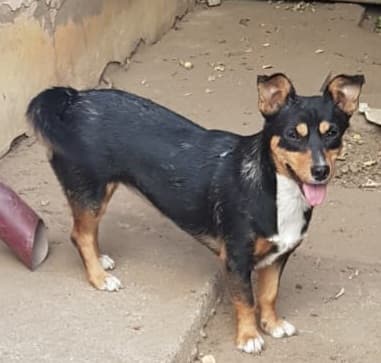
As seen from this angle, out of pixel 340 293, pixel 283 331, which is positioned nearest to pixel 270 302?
pixel 283 331

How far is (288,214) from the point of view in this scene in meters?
4.25

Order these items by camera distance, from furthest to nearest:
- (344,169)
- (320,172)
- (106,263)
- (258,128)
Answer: (258,128)
(344,169)
(106,263)
(320,172)

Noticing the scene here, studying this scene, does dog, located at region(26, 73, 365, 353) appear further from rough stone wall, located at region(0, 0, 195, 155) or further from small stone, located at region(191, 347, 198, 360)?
rough stone wall, located at region(0, 0, 195, 155)

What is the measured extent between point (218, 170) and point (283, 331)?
2.46 ft

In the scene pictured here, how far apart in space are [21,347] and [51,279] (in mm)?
633

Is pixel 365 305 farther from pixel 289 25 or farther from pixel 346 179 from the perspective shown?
pixel 289 25

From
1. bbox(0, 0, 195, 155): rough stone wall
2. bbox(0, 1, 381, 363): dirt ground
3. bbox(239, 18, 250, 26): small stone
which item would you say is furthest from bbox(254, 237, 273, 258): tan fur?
bbox(239, 18, 250, 26): small stone

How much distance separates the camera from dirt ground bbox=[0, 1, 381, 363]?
4613mm

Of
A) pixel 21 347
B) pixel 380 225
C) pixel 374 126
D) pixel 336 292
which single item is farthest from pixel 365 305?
pixel 374 126

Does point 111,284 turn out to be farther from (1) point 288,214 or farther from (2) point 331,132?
(2) point 331,132

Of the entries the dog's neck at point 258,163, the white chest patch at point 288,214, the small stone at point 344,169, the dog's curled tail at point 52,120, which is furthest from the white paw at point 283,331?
the small stone at point 344,169

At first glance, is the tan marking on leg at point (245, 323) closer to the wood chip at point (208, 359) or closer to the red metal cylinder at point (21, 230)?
the wood chip at point (208, 359)

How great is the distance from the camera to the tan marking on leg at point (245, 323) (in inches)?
173

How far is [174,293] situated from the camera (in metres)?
4.64
